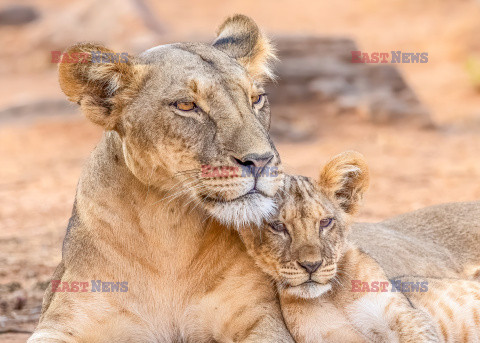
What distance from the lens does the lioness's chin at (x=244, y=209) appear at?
12.4 feet

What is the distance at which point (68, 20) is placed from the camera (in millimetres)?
22016

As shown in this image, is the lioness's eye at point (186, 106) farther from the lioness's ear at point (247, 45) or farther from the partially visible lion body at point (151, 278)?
the lioness's ear at point (247, 45)

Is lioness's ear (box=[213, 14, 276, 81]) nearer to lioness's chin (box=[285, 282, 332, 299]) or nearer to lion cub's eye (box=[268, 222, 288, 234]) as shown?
lion cub's eye (box=[268, 222, 288, 234])

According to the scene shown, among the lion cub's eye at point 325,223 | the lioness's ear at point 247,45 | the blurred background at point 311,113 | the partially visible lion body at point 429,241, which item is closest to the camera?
the lion cub's eye at point 325,223

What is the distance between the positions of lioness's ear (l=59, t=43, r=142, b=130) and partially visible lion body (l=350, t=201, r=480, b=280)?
6.07ft

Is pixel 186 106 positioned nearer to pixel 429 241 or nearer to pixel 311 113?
pixel 429 241

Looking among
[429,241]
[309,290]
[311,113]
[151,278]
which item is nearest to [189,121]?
[151,278]

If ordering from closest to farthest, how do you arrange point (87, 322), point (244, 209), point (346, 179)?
point (244, 209) → point (87, 322) → point (346, 179)

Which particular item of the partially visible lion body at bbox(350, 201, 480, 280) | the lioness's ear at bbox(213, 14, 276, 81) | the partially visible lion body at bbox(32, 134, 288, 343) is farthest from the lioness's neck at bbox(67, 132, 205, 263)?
the partially visible lion body at bbox(350, 201, 480, 280)

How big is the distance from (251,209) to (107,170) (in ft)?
3.06

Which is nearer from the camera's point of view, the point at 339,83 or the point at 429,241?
the point at 429,241

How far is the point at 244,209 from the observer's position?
3.79 metres

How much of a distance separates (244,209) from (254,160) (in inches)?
10.1

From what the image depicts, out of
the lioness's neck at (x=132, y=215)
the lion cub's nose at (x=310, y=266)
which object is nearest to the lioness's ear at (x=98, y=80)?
the lioness's neck at (x=132, y=215)
